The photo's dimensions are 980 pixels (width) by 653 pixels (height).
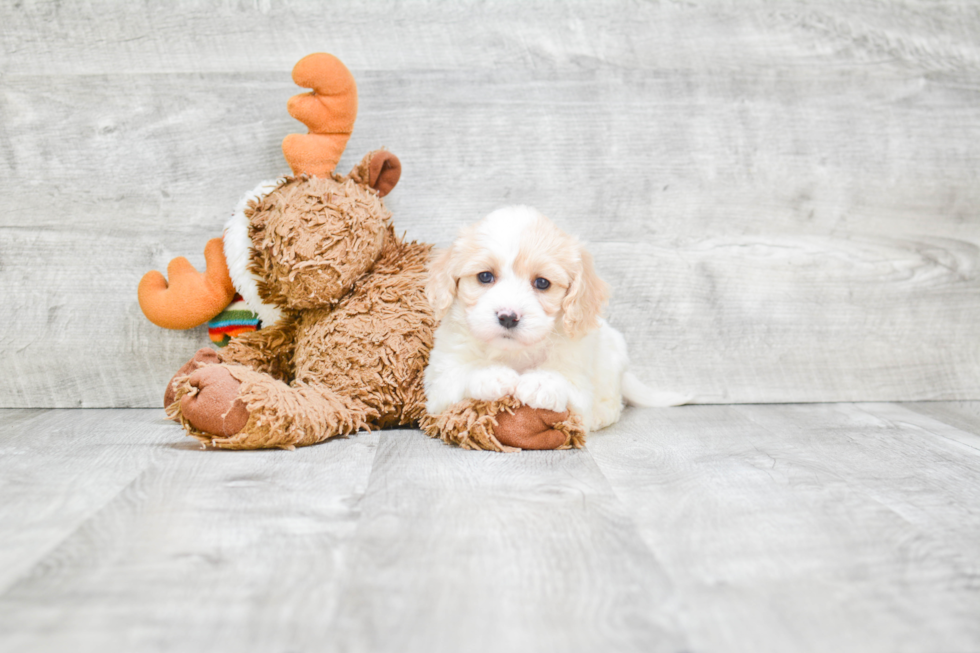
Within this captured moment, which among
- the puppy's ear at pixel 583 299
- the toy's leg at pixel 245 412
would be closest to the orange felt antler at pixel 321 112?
the toy's leg at pixel 245 412

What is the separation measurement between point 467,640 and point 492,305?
26.3 inches

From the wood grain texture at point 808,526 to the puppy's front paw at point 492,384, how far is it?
0.67 ft

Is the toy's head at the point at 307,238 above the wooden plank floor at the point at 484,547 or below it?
above

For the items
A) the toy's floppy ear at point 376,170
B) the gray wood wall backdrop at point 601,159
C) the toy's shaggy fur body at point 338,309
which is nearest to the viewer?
the toy's shaggy fur body at point 338,309

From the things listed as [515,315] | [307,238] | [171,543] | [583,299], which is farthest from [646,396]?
[171,543]

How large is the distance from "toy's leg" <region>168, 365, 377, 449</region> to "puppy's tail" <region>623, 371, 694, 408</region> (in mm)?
749

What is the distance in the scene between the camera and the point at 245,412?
4.36 ft

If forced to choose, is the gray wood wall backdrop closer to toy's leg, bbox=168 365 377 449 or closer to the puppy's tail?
the puppy's tail

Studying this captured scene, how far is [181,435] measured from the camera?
1.49m

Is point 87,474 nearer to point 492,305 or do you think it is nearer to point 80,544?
point 80,544

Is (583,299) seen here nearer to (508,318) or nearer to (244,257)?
(508,318)

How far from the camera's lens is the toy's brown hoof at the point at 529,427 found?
53.9 inches

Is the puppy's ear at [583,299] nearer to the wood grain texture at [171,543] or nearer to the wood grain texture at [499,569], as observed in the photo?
the wood grain texture at [499,569]

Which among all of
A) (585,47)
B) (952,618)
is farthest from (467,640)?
(585,47)
